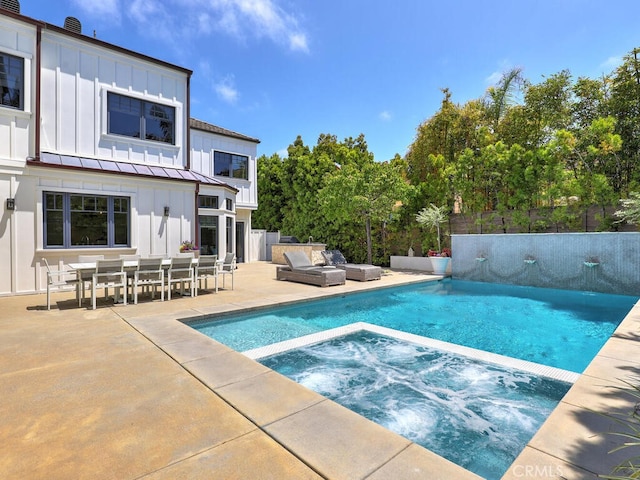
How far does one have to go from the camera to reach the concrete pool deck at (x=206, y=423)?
2.05 m

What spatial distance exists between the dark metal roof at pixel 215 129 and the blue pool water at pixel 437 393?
49.5 feet

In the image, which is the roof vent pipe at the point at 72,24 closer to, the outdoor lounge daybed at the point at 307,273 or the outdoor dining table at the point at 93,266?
the outdoor dining table at the point at 93,266

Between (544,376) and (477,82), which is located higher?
(477,82)

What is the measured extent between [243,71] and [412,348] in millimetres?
15445

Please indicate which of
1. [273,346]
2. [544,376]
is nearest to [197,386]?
[273,346]

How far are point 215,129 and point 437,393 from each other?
17.3 metres

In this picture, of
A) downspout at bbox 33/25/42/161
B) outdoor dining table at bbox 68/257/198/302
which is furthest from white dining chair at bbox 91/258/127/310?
downspout at bbox 33/25/42/161

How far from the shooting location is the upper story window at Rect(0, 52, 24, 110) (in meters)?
8.69

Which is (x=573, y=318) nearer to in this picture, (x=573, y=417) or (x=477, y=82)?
(x=573, y=417)

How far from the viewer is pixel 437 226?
1520cm

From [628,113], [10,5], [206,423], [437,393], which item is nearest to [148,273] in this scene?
[206,423]

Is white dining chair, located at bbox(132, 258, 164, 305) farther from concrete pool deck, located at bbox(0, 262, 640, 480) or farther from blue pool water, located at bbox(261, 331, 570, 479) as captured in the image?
blue pool water, located at bbox(261, 331, 570, 479)

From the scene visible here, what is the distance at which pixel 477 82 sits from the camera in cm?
1667

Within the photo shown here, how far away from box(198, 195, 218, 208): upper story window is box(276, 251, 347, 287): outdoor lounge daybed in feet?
16.9
